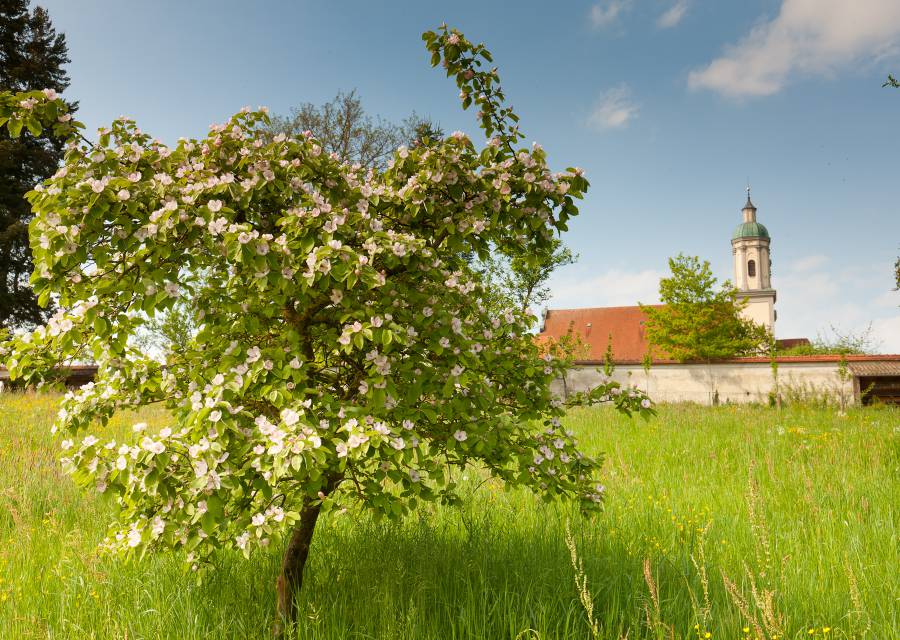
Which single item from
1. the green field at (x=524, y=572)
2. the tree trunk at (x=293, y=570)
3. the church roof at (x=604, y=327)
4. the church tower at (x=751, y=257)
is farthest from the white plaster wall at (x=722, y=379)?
the church tower at (x=751, y=257)

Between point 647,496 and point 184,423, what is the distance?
508 cm

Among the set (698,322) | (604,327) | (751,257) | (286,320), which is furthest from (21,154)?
(751,257)

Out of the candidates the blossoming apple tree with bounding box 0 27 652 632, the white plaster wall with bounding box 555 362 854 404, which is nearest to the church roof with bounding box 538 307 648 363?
the white plaster wall with bounding box 555 362 854 404

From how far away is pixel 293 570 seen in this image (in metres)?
3.68

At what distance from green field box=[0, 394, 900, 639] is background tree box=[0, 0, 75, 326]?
852 inches

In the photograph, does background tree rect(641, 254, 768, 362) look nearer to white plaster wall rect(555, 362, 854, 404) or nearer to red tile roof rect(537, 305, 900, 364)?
white plaster wall rect(555, 362, 854, 404)

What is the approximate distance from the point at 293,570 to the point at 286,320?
5.36 feet

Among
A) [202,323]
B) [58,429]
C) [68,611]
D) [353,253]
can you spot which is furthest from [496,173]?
[68,611]

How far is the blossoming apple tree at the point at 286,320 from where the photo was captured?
→ 280cm

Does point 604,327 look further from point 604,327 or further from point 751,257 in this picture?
point 751,257

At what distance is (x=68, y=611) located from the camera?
3826mm

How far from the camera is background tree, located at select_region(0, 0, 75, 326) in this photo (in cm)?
2348

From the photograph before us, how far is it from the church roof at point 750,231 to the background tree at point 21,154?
6927 centimetres

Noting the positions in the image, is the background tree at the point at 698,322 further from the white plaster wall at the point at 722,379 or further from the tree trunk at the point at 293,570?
the tree trunk at the point at 293,570
